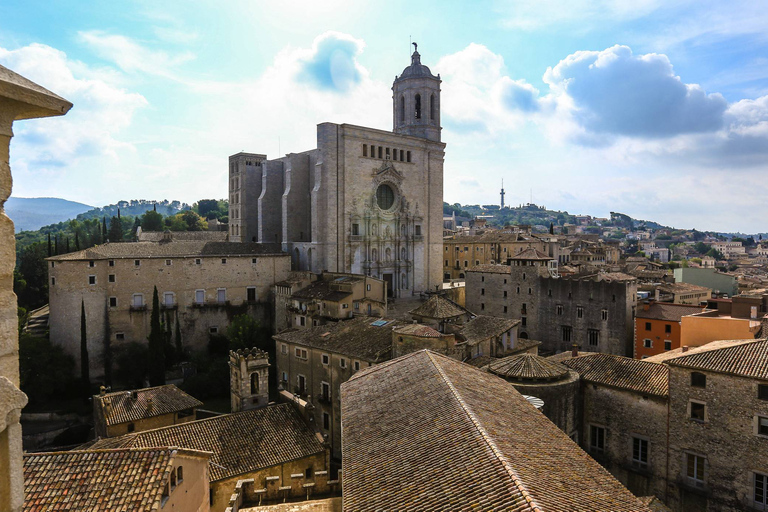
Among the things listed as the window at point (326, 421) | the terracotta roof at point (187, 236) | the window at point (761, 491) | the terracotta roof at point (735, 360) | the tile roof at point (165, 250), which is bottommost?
the window at point (326, 421)

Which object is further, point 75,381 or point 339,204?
point 339,204

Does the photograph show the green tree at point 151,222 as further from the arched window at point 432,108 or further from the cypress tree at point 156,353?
the cypress tree at point 156,353

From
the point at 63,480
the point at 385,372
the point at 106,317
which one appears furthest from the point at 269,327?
the point at 63,480

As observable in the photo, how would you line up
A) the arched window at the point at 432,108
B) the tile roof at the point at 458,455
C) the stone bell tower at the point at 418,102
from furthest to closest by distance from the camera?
1. the arched window at the point at 432,108
2. the stone bell tower at the point at 418,102
3. the tile roof at the point at 458,455

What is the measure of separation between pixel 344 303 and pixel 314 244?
14.3 m

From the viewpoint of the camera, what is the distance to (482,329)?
31.4 metres

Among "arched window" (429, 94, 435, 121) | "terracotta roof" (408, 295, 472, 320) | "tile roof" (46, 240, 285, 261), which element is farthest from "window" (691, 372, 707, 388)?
"arched window" (429, 94, 435, 121)

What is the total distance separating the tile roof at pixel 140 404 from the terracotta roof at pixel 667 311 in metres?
36.5

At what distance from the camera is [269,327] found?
45500 millimetres

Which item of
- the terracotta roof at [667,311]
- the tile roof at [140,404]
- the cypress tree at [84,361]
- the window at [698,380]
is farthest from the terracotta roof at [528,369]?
the cypress tree at [84,361]

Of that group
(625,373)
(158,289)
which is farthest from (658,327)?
(158,289)

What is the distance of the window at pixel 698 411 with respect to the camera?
19.0m

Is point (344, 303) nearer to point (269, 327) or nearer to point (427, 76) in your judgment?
point (269, 327)

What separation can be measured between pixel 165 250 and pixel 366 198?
20854 millimetres
